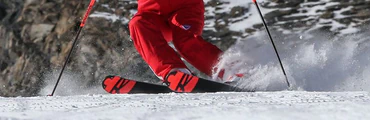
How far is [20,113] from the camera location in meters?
1.76

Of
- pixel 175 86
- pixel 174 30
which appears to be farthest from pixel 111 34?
pixel 175 86

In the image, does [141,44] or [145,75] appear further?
[145,75]

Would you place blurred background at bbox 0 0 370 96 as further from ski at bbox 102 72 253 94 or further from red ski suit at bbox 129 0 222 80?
ski at bbox 102 72 253 94

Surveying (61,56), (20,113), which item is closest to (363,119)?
(20,113)

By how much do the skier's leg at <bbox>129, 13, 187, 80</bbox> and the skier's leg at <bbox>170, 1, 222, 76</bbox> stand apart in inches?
5.6

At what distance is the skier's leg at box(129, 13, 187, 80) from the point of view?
10.9 ft

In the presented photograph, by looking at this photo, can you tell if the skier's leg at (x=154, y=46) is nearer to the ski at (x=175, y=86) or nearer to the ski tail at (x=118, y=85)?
the ski at (x=175, y=86)

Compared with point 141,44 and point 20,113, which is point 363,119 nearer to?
point 20,113

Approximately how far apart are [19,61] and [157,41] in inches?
186

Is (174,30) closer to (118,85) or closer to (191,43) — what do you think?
(191,43)

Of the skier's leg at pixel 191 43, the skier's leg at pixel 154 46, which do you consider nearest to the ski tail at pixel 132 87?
the skier's leg at pixel 154 46

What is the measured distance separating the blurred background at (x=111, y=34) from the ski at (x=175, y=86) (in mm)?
1232

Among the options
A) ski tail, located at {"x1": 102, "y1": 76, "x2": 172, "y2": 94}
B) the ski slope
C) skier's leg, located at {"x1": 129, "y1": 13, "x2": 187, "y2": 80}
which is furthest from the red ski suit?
the ski slope

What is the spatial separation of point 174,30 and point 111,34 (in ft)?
11.4
